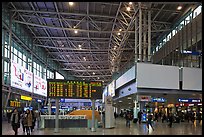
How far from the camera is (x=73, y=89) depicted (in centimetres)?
2016

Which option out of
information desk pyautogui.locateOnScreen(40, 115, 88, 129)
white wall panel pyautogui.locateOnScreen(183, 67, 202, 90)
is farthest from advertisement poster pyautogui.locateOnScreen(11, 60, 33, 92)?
white wall panel pyautogui.locateOnScreen(183, 67, 202, 90)

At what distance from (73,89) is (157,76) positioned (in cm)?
881

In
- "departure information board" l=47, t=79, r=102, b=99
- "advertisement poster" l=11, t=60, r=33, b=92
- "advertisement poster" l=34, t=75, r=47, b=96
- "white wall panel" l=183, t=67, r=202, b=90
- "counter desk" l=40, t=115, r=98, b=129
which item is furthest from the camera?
"advertisement poster" l=34, t=75, r=47, b=96

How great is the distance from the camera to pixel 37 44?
47.6 m

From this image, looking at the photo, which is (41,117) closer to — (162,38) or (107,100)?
(107,100)

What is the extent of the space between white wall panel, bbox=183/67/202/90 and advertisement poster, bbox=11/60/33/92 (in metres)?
17.6

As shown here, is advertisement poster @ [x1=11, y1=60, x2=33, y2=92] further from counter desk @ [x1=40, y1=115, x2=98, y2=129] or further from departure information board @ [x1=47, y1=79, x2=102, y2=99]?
departure information board @ [x1=47, y1=79, x2=102, y2=99]

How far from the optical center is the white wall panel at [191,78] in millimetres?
27078

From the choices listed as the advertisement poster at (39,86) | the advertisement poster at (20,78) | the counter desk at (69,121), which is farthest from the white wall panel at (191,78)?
the advertisement poster at (39,86)

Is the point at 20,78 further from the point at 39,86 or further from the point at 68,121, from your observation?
the point at 68,121

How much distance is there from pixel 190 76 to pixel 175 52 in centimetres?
641

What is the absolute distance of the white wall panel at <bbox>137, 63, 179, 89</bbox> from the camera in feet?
82.8

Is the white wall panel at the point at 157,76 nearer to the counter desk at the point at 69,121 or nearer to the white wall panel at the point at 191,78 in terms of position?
the white wall panel at the point at 191,78

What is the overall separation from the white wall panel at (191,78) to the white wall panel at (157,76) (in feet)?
2.96
